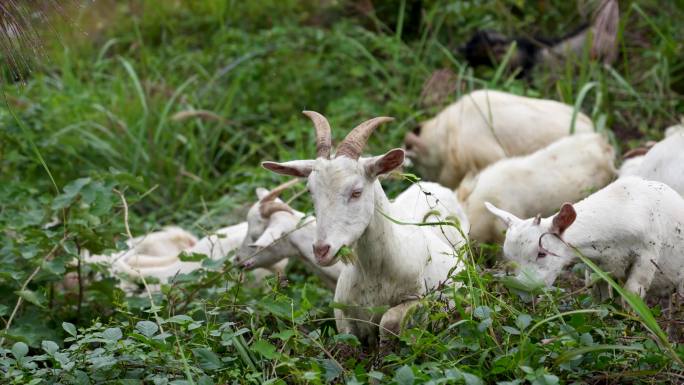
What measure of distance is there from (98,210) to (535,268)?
243 centimetres

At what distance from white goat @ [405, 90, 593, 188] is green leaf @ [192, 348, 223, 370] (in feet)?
15.0

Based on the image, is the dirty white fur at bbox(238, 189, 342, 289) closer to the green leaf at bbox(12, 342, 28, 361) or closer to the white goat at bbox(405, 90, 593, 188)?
the green leaf at bbox(12, 342, 28, 361)

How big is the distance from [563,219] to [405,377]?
50.9 inches

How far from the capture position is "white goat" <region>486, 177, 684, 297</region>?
4934mm

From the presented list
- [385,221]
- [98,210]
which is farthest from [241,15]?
[385,221]

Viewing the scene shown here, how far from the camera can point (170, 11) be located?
41.4ft

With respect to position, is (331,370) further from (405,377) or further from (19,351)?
(19,351)

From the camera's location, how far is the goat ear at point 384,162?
15.7 ft

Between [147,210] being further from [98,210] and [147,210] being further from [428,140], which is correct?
[98,210]

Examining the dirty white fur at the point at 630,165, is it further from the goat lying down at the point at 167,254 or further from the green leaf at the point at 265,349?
the green leaf at the point at 265,349

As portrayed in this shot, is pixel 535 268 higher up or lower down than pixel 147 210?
higher up

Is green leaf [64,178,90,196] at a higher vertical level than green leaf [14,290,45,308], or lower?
higher

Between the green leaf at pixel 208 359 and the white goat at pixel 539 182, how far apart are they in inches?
130

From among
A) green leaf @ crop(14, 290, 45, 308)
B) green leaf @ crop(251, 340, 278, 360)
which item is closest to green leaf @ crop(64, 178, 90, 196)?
green leaf @ crop(14, 290, 45, 308)
